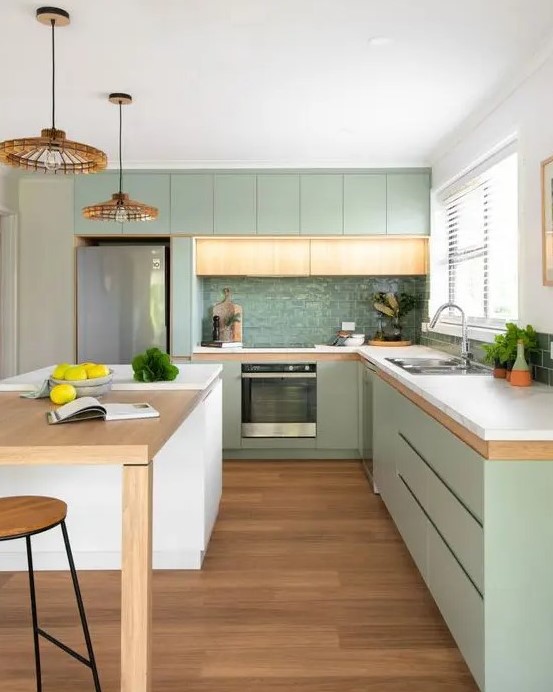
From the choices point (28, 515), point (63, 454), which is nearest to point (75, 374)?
point (28, 515)

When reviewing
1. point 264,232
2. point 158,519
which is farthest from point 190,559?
point 264,232

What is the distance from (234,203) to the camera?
532 centimetres

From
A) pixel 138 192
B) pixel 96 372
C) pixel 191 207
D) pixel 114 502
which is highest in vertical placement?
pixel 138 192

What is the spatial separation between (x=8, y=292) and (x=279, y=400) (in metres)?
2.41

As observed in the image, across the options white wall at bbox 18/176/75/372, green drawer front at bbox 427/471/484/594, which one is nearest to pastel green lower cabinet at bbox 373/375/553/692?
green drawer front at bbox 427/471/484/594

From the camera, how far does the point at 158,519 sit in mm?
2975

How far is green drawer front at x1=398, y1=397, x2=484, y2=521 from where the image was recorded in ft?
6.33

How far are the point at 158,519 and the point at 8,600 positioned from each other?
692 millimetres

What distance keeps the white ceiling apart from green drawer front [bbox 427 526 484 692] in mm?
2158

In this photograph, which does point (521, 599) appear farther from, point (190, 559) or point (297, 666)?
point (190, 559)

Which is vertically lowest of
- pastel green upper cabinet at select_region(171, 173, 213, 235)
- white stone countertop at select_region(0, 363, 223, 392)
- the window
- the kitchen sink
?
white stone countertop at select_region(0, 363, 223, 392)

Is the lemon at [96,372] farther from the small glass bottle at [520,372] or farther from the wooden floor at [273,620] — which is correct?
the small glass bottle at [520,372]

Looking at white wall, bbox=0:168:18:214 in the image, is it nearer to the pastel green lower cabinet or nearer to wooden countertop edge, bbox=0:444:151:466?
wooden countertop edge, bbox=0:444:151:466

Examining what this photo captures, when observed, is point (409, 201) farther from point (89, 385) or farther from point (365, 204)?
point (89, 385)
